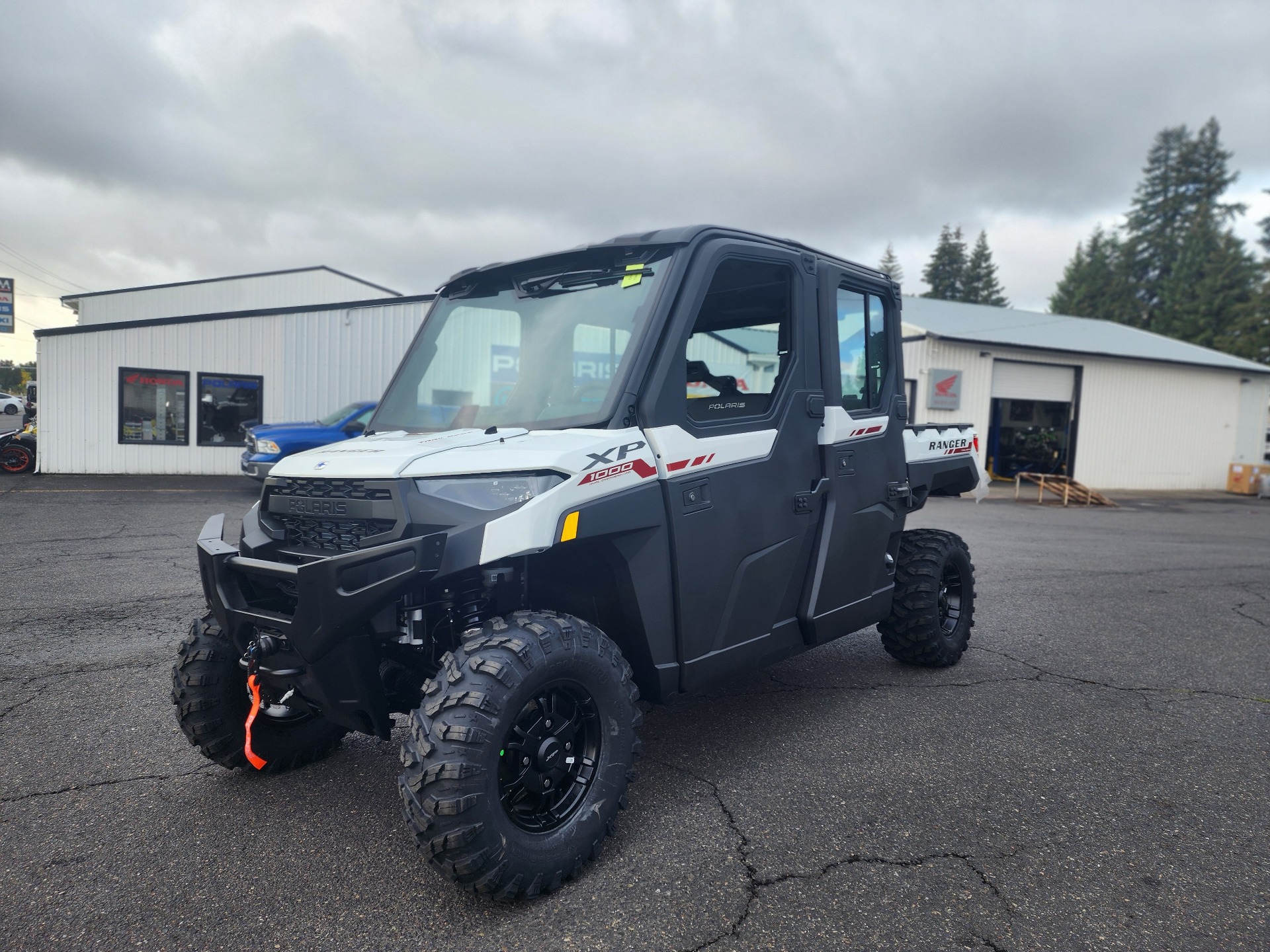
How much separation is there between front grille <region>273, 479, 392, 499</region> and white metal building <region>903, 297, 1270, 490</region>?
818 inches

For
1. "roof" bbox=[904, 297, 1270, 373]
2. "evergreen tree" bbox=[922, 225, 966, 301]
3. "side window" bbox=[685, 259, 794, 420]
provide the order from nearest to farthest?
"side window" bbox=[685, 259, 794, 420]
"roof" bbox=[904, 297, 1270, 373]
"evergreen tree" bbox=[922, 225, 966, 301]

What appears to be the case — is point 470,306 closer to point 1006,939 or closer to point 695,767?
point 695,767

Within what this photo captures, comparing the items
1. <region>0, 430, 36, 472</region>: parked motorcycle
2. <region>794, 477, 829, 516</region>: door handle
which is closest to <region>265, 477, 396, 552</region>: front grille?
<region>794, 477, 829, 516</region>: door handle

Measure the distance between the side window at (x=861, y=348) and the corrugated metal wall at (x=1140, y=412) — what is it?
1913cm

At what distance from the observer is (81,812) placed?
10.1ft

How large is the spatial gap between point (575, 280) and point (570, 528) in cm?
119

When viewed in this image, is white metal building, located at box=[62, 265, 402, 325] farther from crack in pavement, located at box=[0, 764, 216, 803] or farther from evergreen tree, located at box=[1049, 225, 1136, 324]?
evergreen tree, located at box=[1049, 225, 1136, 324]

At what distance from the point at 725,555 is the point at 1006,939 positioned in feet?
5.05

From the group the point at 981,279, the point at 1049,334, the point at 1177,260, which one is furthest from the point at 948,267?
the point at 1049,334

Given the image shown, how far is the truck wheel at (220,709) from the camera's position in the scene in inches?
125

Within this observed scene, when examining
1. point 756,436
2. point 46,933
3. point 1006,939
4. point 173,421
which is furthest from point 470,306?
point 173,421

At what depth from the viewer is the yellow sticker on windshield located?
3.15 meters

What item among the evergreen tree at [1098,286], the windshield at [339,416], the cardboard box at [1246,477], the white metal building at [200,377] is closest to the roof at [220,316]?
the white metal building at [200,377]

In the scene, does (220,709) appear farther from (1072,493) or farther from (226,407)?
(1072,493)
